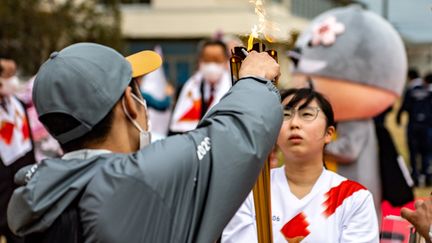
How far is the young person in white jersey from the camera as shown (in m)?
3.18

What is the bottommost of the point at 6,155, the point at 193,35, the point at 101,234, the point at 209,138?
the point at 193,35

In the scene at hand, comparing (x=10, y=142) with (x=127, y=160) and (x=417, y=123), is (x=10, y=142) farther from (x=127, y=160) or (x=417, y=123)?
(x=417, y=123)

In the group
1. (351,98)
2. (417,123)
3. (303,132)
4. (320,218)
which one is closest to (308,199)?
(320,218)

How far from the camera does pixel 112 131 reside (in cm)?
222

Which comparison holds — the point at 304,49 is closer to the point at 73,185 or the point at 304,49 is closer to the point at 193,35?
the point at 73,185

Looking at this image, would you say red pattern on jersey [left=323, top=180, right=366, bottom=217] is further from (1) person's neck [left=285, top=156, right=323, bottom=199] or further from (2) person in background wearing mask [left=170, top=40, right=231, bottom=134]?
(2) person in background wearing mask [left=170, top=40, right=231, bottom=134]

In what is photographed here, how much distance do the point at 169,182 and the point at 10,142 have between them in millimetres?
4554

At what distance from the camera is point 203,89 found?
276 inches

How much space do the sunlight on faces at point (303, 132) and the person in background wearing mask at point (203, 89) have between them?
3.36m

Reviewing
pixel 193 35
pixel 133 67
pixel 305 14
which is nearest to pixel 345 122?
pixel 133 67

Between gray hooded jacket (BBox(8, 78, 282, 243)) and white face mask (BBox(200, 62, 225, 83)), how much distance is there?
4.70 meters

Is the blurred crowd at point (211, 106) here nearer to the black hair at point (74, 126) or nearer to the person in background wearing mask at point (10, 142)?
the person in background wearing mask at point (10, 142)

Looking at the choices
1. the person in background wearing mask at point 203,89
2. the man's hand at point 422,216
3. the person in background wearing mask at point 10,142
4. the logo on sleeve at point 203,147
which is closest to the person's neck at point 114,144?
the logo on sleeve at point 203,147

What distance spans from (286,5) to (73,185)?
3186cm
